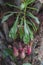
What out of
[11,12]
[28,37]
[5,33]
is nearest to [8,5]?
[11,12]

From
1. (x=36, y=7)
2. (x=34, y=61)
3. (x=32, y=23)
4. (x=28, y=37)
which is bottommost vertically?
(x=34, y=61)

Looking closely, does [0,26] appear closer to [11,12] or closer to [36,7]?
[11,12]

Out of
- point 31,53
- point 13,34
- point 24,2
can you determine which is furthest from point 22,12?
point 31,53

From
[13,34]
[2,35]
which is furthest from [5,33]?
[13,34]

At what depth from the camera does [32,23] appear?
2.28m

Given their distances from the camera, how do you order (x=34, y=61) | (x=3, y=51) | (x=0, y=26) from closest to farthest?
(x=3, y=51), (x=34, y=61), (x=0, y=26)

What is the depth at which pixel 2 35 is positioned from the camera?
7.60 ft

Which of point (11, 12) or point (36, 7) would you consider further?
point (36, 7)

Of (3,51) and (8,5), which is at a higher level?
(8,5)

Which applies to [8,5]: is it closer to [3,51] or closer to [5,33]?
[5,33]

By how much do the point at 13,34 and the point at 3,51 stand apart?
0.20 metres

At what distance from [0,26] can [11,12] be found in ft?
0.68

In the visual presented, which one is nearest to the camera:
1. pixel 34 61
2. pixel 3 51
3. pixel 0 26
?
pixel 3 51

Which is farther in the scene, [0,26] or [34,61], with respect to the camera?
[0,26]
